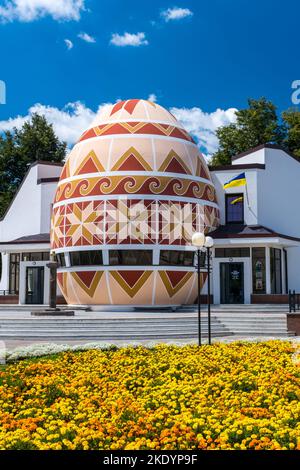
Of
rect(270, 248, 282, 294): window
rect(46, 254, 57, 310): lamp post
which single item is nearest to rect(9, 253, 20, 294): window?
rect(46, 254, 57, 310): lamp post

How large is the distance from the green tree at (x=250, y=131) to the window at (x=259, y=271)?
19.7 meters

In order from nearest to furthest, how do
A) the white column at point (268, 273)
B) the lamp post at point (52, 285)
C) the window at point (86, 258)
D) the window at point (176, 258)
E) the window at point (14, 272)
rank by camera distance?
1. the lamp post at point (52, 285)
2. the window at point (176, 258)
3. the window at point (86, 258)
4. the white column at point (268, 273)
5. the window at point (14, 272)

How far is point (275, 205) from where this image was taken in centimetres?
3050

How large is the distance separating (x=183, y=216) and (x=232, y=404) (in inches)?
745

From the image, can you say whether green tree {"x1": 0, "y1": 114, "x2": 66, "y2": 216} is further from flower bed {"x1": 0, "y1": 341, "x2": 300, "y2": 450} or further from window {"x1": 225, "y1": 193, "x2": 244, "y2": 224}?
flower bed {"x1": 0, "y1": 341, "x2": 300, "y2": 450}

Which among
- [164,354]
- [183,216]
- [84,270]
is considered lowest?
[164,354]

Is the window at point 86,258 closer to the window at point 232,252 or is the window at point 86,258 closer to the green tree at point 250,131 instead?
the window at point 232,252

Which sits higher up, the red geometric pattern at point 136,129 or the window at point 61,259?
the red geometric pattern at point 136,129

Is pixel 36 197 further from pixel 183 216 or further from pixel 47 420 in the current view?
pixel 47 420

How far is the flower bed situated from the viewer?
18.2 feet

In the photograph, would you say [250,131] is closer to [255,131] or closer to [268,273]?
[255,131]

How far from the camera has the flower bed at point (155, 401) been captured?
5.55 metres

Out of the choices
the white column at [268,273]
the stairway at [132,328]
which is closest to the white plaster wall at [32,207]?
the white column at [268,273]
